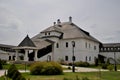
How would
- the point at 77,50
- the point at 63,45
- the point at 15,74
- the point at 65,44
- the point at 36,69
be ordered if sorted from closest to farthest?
the point at 15,74 → the point at 36,69 → the point at 77,50 → the point at 65,44 → the point at 63,45

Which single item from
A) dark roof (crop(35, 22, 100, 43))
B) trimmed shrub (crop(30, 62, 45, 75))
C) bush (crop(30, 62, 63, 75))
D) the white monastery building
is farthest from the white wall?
trimmed shrub (crop(30, 62, 45, 75))

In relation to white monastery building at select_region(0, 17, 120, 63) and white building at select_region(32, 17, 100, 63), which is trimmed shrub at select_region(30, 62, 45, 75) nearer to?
white monastery building at select_region(0, 17, 120, 63)

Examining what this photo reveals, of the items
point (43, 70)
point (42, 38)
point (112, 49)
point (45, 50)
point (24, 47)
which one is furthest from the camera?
point (112, 49)

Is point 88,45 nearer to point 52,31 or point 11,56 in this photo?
point 52,31

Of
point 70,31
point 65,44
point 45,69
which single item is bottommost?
point 45,69

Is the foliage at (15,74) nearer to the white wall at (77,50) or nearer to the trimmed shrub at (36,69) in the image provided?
the trimmed shrub at (36,69)

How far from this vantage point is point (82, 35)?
5991 centimetres

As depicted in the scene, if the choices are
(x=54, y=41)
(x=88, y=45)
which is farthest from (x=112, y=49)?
(x=54, y=41)

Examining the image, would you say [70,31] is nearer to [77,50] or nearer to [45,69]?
[77,50]

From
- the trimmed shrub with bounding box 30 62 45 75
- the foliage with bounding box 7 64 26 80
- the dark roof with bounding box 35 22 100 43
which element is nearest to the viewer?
the foliage with bounding box 7 64 26 80

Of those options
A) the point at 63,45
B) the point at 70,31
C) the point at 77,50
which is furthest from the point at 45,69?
the point at 70,31

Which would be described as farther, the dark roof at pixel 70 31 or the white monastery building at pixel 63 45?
the dark roof at pixel 70 31

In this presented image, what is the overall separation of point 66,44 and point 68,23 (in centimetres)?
949

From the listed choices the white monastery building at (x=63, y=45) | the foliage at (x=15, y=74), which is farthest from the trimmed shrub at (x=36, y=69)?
the white monastery building at (x=63, y=45)
